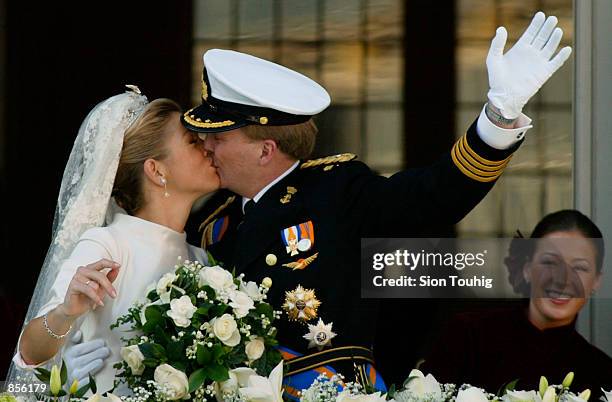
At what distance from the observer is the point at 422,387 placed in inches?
135

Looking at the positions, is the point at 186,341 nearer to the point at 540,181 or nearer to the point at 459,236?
the point at 459,236

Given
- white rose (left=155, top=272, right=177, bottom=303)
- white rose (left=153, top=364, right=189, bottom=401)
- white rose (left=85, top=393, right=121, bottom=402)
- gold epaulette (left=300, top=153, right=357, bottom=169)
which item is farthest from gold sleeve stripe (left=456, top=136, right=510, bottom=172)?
white rose (left=85, top=393, right=121, bottom=402)

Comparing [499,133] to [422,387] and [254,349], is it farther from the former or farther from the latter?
[254,349]

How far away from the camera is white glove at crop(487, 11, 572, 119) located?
136 inches

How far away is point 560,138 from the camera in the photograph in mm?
4301

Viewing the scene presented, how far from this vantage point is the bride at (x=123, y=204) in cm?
379

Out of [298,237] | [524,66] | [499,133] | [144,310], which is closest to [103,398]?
[144,310]

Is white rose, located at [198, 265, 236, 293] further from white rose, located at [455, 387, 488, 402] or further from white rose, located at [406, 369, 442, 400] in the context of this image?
white rose, located at [455, 387, 488, 402]

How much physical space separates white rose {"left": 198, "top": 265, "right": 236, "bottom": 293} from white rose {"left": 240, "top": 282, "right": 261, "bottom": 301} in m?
0.05

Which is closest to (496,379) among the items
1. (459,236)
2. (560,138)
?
(459,236)

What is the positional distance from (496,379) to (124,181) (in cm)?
122

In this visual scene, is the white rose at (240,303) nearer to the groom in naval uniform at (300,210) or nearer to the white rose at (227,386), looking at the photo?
the white rose at (227,386)

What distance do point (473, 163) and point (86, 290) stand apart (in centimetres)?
103

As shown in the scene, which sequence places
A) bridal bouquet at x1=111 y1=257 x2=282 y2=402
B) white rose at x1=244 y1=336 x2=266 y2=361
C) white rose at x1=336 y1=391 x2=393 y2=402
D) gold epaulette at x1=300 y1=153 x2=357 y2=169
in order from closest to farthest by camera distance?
white rose at x1=336 y1=391 x2=393 y2=402, bridal bouquet at x1=111 y1=257 x2=282 y2=402, white rose at x1=244 y1=336 x2=266 y2=361, gold epaulette at x1=300 y1=153 x2=357 y2=169
